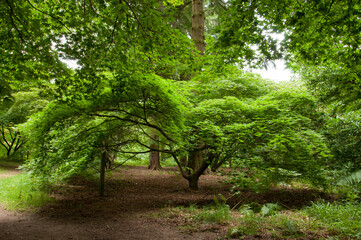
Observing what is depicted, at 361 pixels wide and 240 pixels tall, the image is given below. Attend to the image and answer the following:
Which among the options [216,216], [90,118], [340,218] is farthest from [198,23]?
[340,218]

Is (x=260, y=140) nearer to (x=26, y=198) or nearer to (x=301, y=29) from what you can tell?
(x=301, y=29)

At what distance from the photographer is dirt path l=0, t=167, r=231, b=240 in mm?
4012

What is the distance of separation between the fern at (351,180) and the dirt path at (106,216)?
3707mm

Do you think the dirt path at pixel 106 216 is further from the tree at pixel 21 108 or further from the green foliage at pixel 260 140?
the tree at pixel 21 108

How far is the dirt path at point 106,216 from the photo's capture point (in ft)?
13.2

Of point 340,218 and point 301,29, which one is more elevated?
point 301,29

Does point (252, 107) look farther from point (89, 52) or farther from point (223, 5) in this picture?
point (223, 5)

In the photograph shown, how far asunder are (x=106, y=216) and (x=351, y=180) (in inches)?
278

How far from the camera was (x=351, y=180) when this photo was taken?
6.48 meters

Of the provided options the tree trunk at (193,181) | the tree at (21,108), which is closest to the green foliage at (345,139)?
the tree trunk at (193,181)

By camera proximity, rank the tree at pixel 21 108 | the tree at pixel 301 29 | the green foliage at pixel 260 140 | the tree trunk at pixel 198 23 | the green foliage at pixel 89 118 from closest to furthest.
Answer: the tree at pixel 301 29 → the green foliage at pixel 89 118 → the green foliage at pixel 260 140 → the tree trunk at pixel 198 23 → the tree at pixel 21 108

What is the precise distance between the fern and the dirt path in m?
3.71

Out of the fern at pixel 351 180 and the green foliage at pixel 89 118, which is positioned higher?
the green foliage at pixel 89 118

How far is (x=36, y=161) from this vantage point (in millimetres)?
5824
